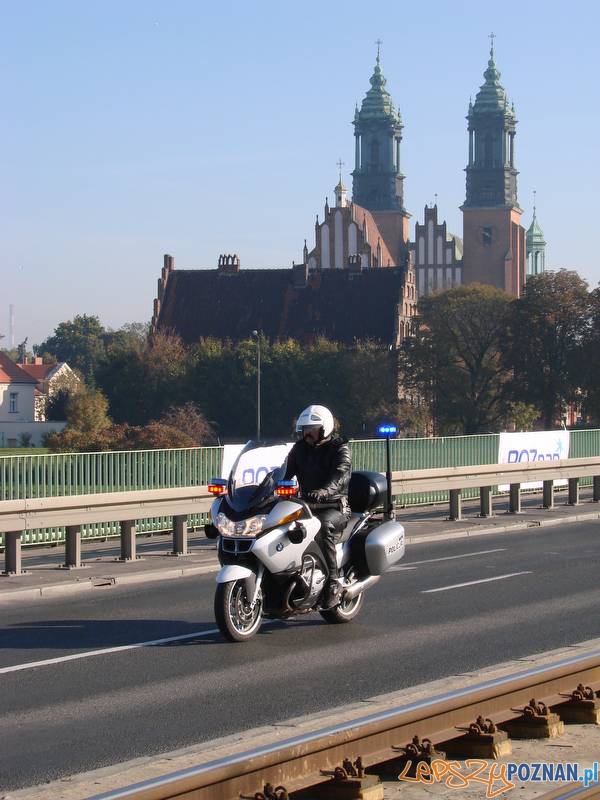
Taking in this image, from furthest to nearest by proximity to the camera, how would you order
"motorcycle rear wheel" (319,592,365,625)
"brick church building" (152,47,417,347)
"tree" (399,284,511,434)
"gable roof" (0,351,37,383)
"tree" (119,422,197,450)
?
1. "gable roof" (0,351,37,383)
2. "brick church building" (152,47,417,347)
3. "tree" (399,284,511,434)
4. "tree" (119,422,197,450)
5. "motorcycle rear wheel" (319,592,365,625)

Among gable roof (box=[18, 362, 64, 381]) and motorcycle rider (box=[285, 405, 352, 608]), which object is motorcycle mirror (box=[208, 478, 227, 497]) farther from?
gable roof (box=[18, 362, 64, 381])

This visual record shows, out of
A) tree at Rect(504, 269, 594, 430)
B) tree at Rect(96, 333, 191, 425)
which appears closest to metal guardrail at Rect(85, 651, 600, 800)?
tree at Rect(504, 269, 594, 430)

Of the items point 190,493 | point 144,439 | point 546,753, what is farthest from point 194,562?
point 144,439

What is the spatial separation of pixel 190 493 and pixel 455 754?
9954 mm

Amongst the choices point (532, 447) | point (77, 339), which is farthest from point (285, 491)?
point (77, 339)

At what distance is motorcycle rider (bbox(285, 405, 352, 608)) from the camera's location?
10.4 metres

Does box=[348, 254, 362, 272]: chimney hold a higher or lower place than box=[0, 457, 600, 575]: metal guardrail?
higher

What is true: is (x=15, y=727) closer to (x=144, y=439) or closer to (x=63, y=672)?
(x=63, y=672)

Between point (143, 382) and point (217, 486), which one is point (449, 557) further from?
point (143, 382)

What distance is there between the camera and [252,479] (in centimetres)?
A: 1003

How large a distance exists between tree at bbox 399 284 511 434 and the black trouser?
7000 cm

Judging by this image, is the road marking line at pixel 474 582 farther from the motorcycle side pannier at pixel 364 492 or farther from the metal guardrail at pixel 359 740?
the metal guardrail at pixel 359 740

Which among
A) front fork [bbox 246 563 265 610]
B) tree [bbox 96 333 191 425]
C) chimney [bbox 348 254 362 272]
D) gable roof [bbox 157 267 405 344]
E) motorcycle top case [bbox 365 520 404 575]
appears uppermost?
chimney [bbox 348 254 362 272]

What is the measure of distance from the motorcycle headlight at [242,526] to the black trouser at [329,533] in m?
0.68
